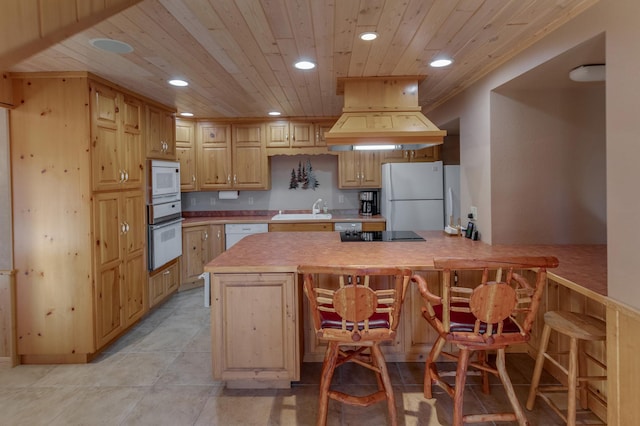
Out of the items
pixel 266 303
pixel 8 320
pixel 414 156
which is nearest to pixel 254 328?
pixel 266 303

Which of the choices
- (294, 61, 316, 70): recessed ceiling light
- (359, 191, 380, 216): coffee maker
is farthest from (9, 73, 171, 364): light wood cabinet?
(359, 191, 380, 216): coffee maker

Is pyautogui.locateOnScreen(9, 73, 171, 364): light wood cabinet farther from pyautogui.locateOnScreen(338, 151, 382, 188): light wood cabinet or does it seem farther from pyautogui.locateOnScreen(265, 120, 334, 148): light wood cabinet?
pyautogui.locateOnScreen(338, 151, 382, 188): light wood cabinet

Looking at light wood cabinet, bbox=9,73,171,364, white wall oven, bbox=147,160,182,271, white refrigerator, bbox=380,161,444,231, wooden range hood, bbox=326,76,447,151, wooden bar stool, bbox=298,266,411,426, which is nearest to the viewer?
wooden bar stool, bbox=298,266,411,426

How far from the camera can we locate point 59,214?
3053mm

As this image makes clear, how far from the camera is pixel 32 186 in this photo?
3021 mm

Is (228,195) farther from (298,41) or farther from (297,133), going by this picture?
(298,41)

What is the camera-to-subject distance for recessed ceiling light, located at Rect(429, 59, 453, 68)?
288 cm

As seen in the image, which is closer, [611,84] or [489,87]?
[611,84]

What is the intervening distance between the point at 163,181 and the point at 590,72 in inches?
153

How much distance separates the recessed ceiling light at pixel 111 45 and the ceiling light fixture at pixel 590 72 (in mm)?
2766

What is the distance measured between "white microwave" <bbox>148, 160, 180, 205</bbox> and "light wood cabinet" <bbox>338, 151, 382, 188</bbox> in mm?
2179

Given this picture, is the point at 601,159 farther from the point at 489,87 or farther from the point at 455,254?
the point at 455,254

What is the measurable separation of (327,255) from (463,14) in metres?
1.64

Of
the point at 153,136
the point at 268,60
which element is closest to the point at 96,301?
the point at 153,136
